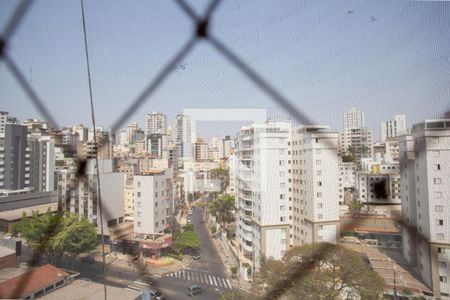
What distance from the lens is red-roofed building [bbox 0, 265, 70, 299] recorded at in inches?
22.7

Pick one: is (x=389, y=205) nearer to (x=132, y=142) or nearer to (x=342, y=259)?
(x=342, y=259)

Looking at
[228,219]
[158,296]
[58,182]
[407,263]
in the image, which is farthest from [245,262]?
[228,219]

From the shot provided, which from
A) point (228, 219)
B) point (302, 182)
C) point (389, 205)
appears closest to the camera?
point (389, 205)

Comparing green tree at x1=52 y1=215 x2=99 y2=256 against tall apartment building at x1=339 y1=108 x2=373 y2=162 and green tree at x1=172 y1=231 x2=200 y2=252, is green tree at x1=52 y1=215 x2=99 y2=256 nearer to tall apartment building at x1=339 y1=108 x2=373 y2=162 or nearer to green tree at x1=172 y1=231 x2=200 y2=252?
green tree at x1=172 y1=231 x2=200 y2=252

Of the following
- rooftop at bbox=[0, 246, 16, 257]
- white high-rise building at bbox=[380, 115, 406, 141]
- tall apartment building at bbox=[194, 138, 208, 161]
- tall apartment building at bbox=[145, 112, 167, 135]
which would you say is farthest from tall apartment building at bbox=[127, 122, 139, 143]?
white high-rise building at bbox=[380, 115, 406, 141]

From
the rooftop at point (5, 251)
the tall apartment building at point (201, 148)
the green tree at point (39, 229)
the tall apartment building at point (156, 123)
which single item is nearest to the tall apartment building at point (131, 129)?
the tall apartment building at point (156, 123)

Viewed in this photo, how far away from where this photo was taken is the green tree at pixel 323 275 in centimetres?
55

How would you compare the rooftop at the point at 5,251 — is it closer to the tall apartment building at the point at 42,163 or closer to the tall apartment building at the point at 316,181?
the tall apartment building at the point at 42,163

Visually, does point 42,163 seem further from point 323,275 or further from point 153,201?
point 323,275

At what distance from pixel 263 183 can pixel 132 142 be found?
0.36 m

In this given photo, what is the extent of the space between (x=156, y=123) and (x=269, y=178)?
290 millimetres

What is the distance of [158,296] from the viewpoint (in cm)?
61

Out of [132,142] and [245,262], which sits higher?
[132,142]

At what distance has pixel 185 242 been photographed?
1.04 meters
